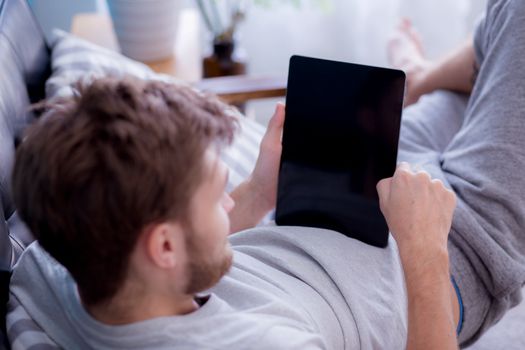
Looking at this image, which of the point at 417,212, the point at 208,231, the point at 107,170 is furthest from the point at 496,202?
the point at 107,170

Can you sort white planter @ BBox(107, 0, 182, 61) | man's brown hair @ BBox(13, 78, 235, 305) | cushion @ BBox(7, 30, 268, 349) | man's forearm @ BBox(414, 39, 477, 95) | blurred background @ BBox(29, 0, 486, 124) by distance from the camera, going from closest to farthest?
man's brown hair @ BBox(13, 78, 235, 305) < cushion @ BBox(7, 30, 268, 349) < man's forearm @ BBox(414, 39, 477, 95) < white planter @ BBox(107, 0, 182, 61) < blurred background @ BBox(29, 0, 486, 124)

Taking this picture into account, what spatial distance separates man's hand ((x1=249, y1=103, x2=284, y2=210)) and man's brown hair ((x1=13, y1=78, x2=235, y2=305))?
0.35m

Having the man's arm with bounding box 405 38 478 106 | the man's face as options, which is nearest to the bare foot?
the man's arm with bounding box 405 38 478 106

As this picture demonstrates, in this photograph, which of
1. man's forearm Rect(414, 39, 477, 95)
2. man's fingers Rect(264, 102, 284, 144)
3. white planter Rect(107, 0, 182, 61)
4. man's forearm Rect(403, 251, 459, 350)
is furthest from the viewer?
white planter Rect(107, 0, 182, 61)

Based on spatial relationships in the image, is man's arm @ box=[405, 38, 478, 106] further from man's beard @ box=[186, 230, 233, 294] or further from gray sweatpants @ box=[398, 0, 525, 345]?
man's beard @ box=[186, 230, 233, 294]

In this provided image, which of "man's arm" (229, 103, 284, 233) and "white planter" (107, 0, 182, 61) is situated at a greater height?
"white planter" (107, 0, 182, 61)

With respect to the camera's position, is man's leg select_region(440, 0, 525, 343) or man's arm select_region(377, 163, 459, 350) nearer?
man's arm select_region(377, 163, 459, 350)

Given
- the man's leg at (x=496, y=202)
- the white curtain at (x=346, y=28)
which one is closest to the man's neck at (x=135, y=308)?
the man's leg at (x=496, y=202)

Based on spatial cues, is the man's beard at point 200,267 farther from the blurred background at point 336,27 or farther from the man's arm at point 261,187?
the blurred background at point 336,27

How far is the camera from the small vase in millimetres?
1709

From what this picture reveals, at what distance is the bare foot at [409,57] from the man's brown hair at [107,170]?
98cm

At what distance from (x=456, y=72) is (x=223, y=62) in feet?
2.28

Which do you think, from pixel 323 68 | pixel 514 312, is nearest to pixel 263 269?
pixel 323 68

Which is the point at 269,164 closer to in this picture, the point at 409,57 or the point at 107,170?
the point at 107,170
